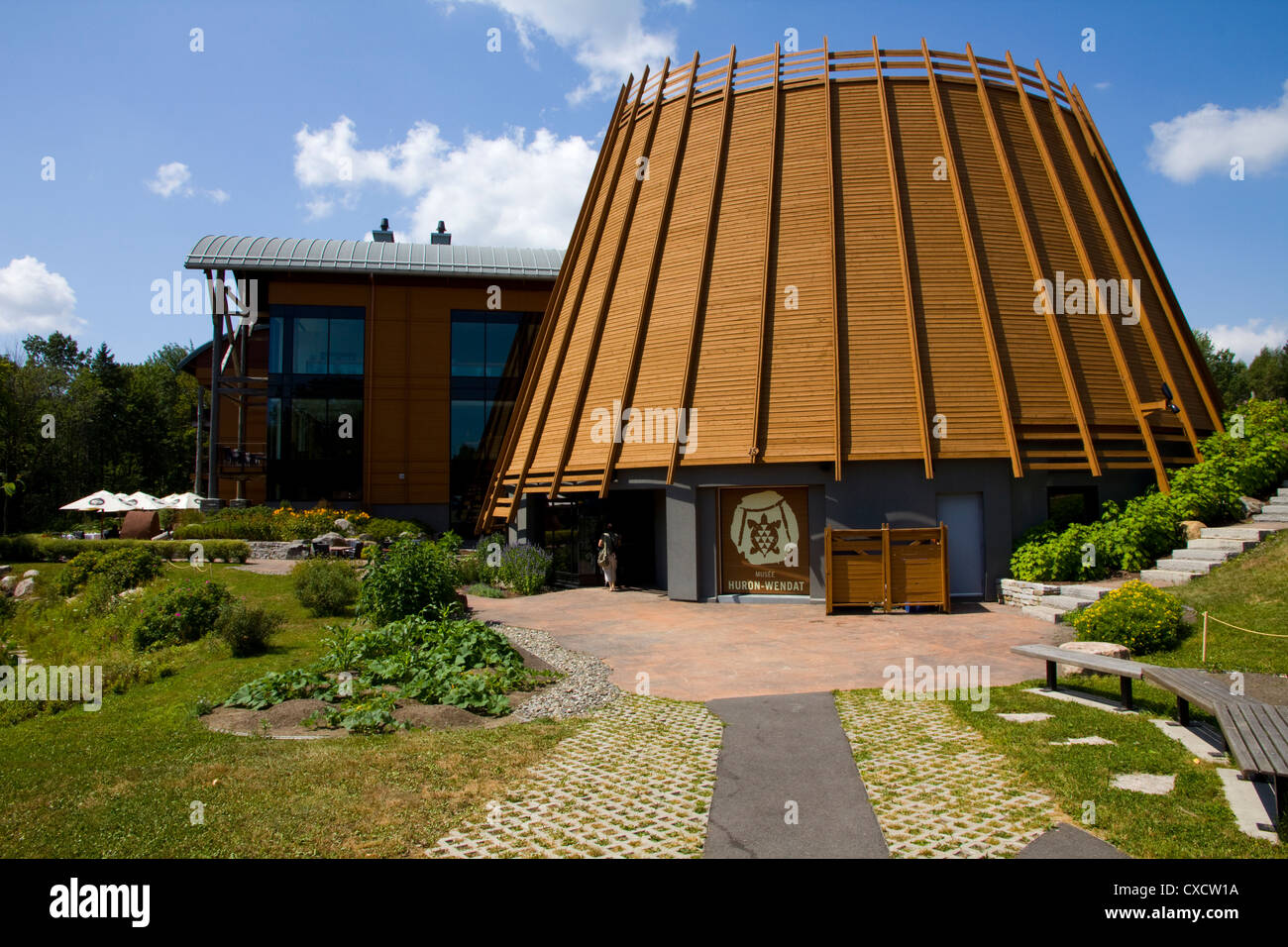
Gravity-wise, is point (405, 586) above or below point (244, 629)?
above


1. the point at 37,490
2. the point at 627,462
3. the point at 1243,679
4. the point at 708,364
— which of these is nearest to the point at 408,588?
the point at 627,462

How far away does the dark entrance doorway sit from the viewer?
22.3 m

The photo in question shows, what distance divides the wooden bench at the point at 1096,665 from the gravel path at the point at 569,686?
5.10 meters

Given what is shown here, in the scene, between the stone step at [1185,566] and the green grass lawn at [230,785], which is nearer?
the green grass lawn at [230,785]

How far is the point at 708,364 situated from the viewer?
1892cm

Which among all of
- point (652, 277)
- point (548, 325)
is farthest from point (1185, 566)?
point (548, 325)

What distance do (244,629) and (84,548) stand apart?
19544mm

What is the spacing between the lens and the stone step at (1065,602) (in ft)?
46.6

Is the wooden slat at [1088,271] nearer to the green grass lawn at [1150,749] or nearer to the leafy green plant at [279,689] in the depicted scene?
the green grass lawn at [1150,749]

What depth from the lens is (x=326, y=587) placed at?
15.9 meters

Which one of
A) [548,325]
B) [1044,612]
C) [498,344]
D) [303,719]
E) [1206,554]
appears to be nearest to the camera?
[303,719]

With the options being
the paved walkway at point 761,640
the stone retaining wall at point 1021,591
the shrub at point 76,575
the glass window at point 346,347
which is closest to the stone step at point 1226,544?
the stone retaining wall at point 1021,591

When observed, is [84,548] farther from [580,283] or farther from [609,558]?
[580,283]

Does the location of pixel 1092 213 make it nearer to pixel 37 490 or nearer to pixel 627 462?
pixel 627 462
